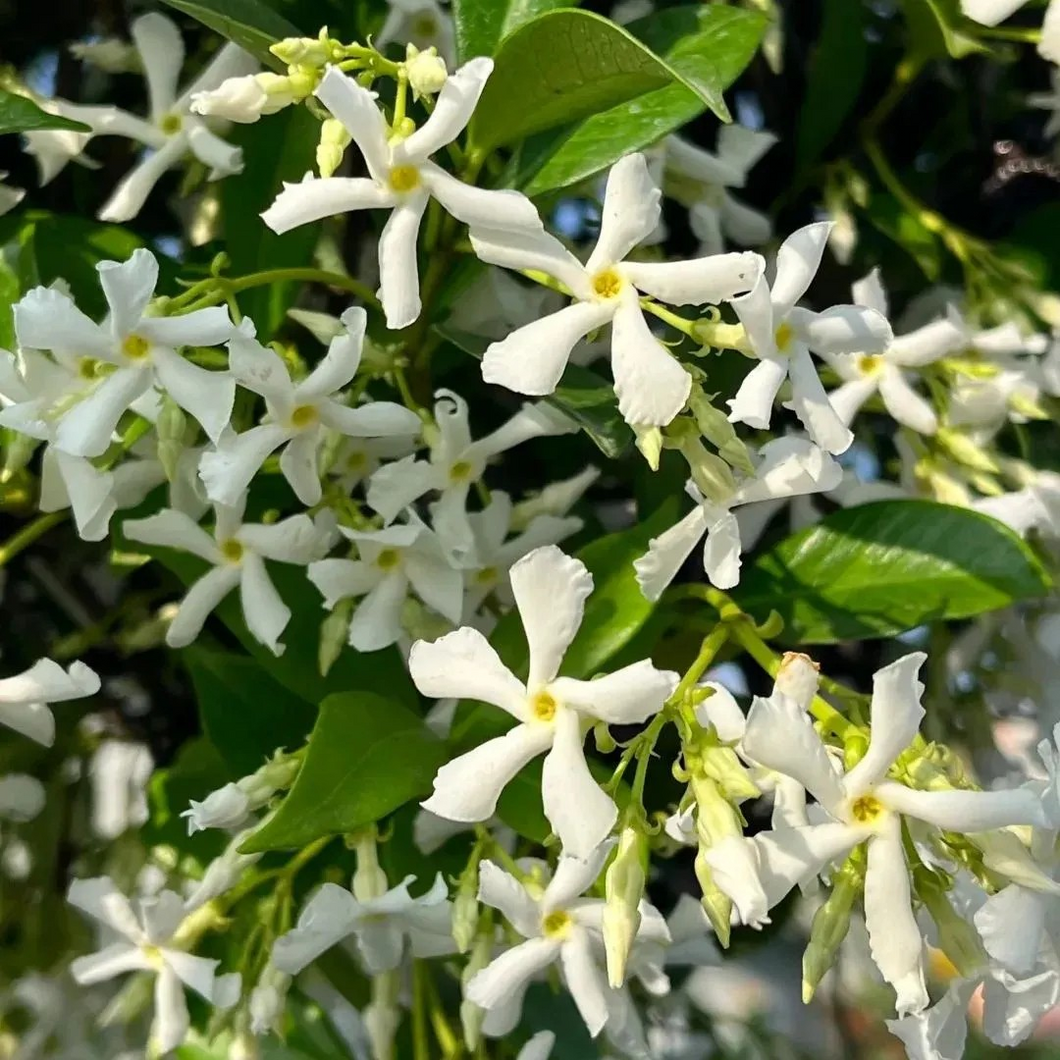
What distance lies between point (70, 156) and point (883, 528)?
41 centimetres

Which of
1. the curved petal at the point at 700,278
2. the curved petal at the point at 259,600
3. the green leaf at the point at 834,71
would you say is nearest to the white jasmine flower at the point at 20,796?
the curved petal at the point at 259,600

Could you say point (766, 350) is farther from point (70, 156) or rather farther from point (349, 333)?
point (70, 156)

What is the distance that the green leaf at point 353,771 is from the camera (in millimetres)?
391

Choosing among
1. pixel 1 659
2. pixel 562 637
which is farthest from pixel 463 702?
pixel 1 659

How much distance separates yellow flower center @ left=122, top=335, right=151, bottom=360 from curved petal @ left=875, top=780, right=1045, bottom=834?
11.2 inches

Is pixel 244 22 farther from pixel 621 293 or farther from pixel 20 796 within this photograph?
pixel 20 796

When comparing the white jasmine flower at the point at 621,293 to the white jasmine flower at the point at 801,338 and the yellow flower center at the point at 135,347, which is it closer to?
the white jasmine flower at the point at 801,338

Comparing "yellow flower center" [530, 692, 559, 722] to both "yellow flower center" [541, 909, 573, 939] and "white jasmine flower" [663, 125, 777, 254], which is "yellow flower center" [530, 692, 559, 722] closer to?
"yellow flower center" [541, 909, 573, 939]

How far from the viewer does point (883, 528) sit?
0.50 metres

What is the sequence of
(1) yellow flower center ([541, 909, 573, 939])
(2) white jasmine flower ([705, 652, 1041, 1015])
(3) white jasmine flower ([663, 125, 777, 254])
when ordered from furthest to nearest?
(3) white jasmine flower ([663, 125, 777, 254])
(1) yellow flower center ([541, 909, 573, 939])
(2) white jasmine flower ([705, 652, 1041, 1015])

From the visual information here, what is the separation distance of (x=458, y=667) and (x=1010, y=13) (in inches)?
15.8

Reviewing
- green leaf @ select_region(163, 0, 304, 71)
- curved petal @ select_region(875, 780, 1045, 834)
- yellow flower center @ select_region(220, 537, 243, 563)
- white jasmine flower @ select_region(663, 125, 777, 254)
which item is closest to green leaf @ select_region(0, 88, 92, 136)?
green leaf @ select_region(163, 0, 304, 71)

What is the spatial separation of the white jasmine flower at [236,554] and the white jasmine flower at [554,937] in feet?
0.44

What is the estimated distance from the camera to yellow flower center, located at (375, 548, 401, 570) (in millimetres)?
452
